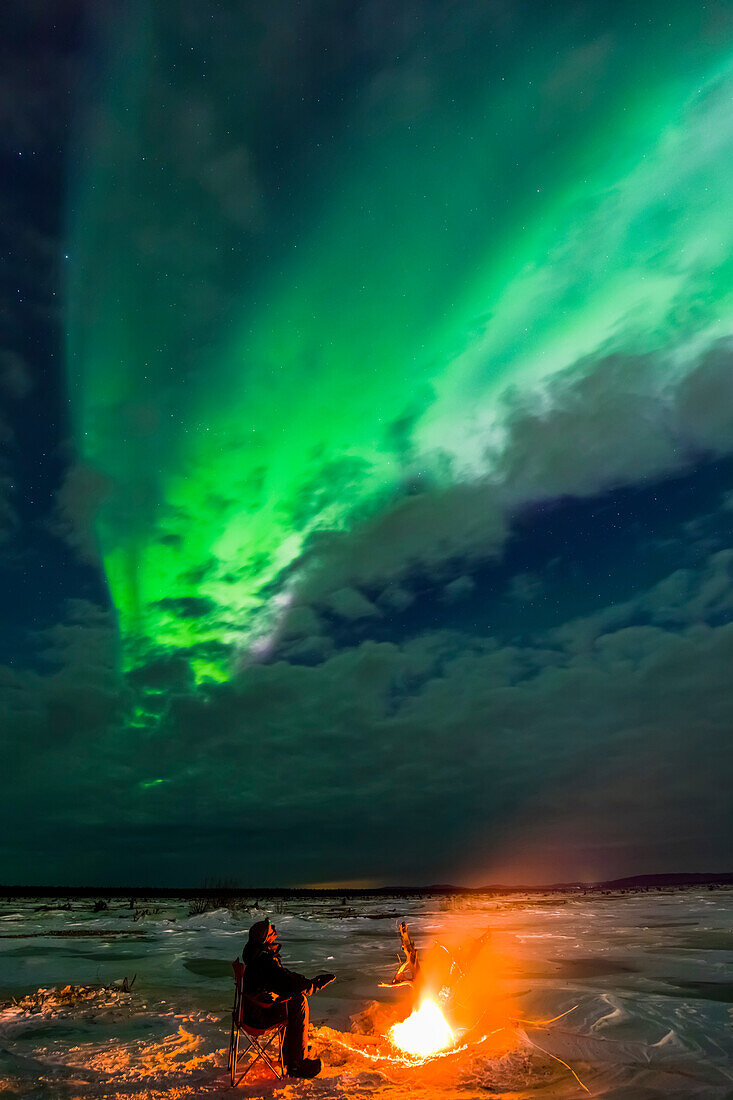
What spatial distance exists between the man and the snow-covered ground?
0.21 m

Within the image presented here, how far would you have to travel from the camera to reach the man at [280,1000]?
6.76 meters

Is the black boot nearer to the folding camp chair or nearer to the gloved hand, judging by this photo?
the folding camp chair

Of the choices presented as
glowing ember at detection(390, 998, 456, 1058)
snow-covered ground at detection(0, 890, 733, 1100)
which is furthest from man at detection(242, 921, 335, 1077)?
glowing ember at detection(390, 998, 456, 1058)

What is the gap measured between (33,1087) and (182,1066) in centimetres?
162

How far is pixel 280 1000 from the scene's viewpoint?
22.2 ft

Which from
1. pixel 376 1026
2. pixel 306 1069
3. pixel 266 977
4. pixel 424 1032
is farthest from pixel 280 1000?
pixel 376 1026

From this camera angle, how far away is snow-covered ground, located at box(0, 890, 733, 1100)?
684 centimetres

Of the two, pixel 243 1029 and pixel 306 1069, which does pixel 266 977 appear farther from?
pixel 306 1069

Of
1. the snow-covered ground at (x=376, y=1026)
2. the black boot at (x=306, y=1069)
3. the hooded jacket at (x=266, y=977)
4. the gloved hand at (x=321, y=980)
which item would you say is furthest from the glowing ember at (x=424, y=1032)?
the hooded jacket at (x=266, y=977)

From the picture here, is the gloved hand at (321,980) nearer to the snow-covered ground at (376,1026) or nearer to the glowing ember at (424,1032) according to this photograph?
the snow-covered ground at (376,1026)

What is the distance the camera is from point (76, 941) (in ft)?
81.8

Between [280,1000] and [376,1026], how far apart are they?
357 centimetres

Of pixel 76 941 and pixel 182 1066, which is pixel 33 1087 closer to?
pixel 182 1066

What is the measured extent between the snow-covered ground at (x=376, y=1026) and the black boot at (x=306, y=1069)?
0.09 m
